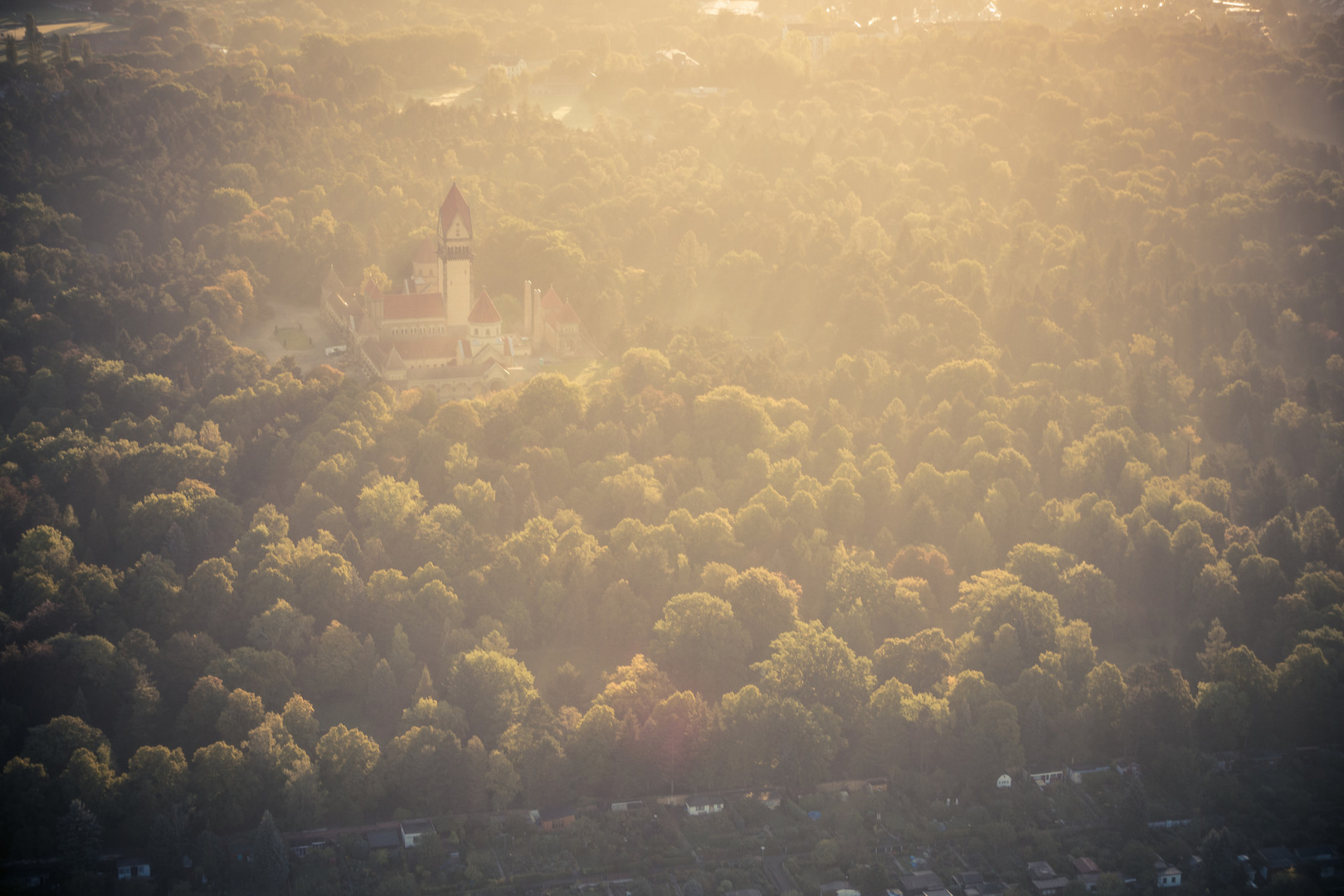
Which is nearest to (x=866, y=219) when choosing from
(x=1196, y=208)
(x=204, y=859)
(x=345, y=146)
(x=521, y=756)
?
(x=1196, y=208)

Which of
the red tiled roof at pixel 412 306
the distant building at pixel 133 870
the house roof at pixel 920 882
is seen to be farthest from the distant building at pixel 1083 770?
the red tiled roof at pixel 412 306

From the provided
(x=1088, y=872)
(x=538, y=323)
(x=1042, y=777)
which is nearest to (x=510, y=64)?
(x=538, y=323)

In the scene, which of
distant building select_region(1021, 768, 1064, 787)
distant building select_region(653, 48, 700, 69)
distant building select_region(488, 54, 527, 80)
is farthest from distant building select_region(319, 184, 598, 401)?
distant building select_region(653, 48, 700, 69)

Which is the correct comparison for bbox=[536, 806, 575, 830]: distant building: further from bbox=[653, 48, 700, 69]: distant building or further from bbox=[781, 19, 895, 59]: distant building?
bbox=[781, 19, 895, 59]: distant building

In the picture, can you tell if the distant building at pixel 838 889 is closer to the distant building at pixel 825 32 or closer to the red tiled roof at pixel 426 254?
the red tiled roof at pixel 426 254

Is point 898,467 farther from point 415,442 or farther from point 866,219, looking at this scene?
point 866,219

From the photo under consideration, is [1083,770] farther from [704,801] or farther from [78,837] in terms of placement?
[78,837]
